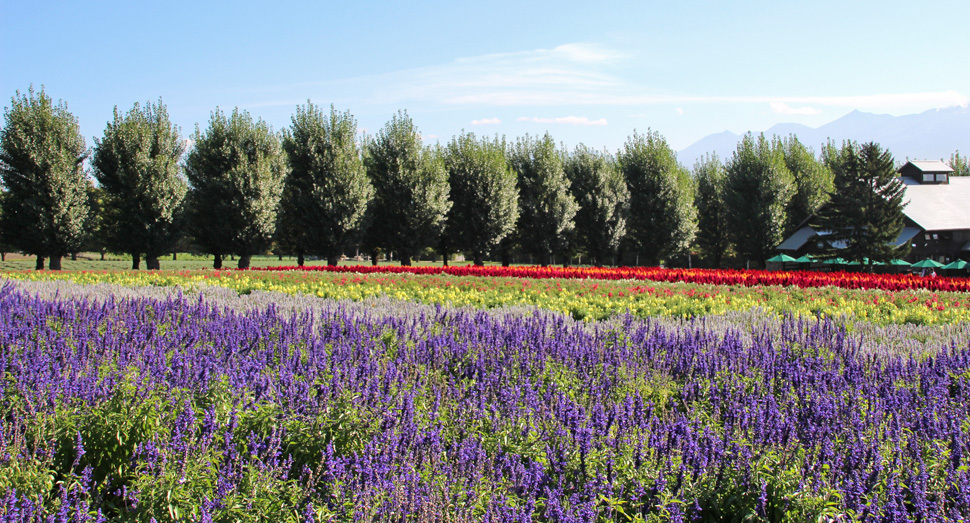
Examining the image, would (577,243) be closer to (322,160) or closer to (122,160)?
(322,160)

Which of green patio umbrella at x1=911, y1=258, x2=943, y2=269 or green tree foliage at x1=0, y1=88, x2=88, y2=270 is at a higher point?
green tree foliage at x1=0, y1=88, x2=88, y2=270

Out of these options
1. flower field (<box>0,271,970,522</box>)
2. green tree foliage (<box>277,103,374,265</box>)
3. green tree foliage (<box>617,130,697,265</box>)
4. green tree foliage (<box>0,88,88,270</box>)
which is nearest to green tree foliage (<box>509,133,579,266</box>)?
green tree foliage (<box>617,130,697,265</box>)

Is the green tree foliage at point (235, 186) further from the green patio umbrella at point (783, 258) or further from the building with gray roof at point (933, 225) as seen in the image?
the building with gray roof at point (933, 225)

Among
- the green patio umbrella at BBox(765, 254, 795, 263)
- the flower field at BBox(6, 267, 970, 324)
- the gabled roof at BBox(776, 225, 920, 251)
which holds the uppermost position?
the gabled roof at BBox(776, 225, 920, 251)

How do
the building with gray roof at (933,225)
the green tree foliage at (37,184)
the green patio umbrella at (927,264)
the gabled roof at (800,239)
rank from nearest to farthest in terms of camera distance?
the green tree foliage at (37,184) < the green patio umbrella at (927,264) < the building with gray roof at (933,225) < the gabled roof at (800,239)

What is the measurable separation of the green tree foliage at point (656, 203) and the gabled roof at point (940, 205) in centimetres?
1338

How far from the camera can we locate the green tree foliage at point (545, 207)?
3847 centimetres

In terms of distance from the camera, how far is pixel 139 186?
30750mm

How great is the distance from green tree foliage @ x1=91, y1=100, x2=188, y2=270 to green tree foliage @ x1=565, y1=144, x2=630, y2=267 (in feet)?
81.9

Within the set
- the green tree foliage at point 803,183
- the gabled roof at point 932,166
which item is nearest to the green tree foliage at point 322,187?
the green tree foliage at point 803,183

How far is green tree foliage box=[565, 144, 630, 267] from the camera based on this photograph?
40.8 meters

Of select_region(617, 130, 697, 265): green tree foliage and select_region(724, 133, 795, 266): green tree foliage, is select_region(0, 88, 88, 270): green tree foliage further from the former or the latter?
select_region(724, 133, 795, 266): green tree foliage

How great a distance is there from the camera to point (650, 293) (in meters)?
13.2

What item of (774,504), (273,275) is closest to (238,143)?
(273,275)
